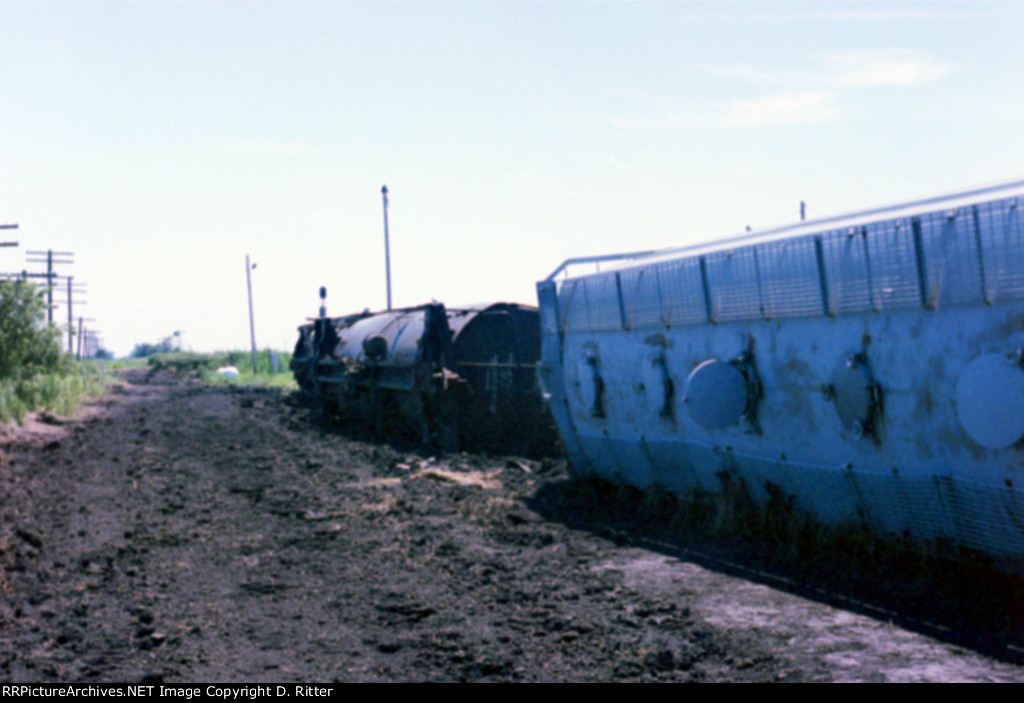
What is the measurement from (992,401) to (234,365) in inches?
2337

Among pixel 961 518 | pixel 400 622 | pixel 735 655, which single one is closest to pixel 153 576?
pixel 400 622

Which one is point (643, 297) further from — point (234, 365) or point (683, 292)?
point (234, 365)

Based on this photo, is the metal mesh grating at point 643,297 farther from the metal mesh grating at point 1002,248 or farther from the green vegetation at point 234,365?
the green vegetation at point 234,365

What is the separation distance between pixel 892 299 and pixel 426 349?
10.0 metres

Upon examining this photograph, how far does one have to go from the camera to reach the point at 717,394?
759cm

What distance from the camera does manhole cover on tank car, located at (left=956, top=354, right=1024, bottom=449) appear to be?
210 inches

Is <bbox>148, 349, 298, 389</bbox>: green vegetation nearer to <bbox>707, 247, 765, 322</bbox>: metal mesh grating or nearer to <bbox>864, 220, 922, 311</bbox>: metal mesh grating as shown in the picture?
<bbox>707, 247, 765, 322</bbox>: metal mesh grating

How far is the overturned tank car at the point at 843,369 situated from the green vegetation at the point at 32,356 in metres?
20.0

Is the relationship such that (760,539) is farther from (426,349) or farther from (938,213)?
(426,349)

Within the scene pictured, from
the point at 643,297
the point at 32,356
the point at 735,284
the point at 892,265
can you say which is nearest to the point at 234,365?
the point at 32,356

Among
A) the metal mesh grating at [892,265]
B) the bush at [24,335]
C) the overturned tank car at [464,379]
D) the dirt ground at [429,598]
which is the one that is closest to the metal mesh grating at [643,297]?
the dirt ground at [429,598]

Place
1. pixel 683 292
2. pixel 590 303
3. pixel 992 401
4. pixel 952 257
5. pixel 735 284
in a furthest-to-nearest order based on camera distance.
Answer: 1. pixel 590 303
2. pixel 683 292
3. pixel 735 284
4. pixel 952 257
5. pixel 992 401

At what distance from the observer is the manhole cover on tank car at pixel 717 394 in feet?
24.9

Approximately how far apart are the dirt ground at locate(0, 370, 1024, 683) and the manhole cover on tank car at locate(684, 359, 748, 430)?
3.61 feet
